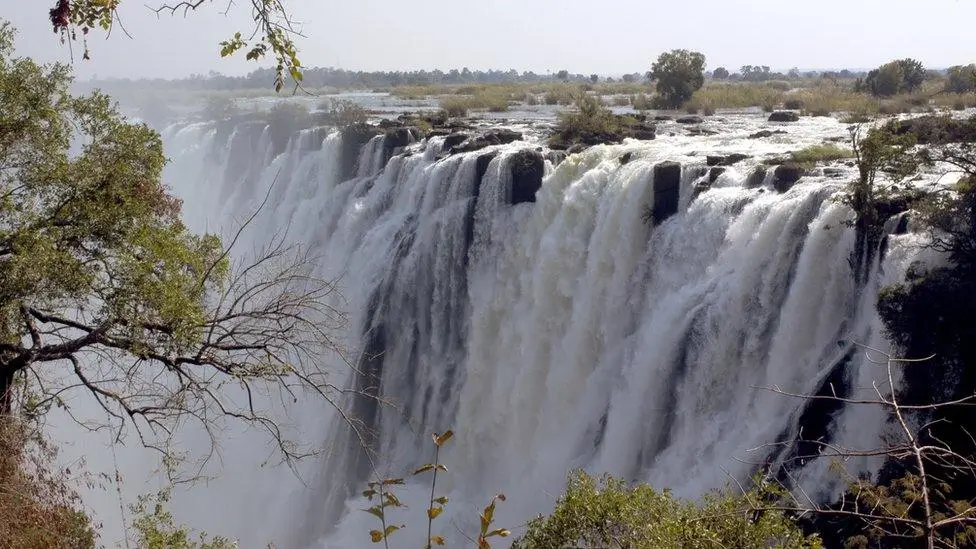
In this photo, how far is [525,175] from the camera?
15.6m

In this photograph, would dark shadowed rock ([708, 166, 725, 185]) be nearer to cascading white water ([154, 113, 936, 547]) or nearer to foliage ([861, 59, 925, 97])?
cascading white water ([154, 113, 936, 547])

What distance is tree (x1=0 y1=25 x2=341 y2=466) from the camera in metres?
5.82

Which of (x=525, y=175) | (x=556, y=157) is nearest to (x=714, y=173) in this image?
(x=525, y=175)

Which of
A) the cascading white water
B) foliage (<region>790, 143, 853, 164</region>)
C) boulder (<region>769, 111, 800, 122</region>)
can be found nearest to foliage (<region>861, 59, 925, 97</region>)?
boulder (<region>769, 111, 800, 122</region>)

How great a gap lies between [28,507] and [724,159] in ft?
36.7

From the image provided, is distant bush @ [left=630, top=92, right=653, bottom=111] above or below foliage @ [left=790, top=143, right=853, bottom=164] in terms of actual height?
above

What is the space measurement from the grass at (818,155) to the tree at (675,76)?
15891 mm

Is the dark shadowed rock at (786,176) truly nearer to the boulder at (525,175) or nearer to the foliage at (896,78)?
the boulder at (525,175)

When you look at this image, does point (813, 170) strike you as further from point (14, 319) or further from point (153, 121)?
point (153, 121)

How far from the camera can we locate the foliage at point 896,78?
28.4 meters

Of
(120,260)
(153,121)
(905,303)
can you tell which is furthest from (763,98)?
(153,121)

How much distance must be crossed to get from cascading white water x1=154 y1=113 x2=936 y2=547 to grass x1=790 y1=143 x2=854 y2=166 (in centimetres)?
145

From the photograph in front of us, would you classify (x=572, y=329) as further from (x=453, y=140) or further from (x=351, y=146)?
(x=351, y=146)

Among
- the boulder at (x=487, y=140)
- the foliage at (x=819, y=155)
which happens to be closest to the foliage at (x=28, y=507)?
the foliage at (x=819, y=155)
